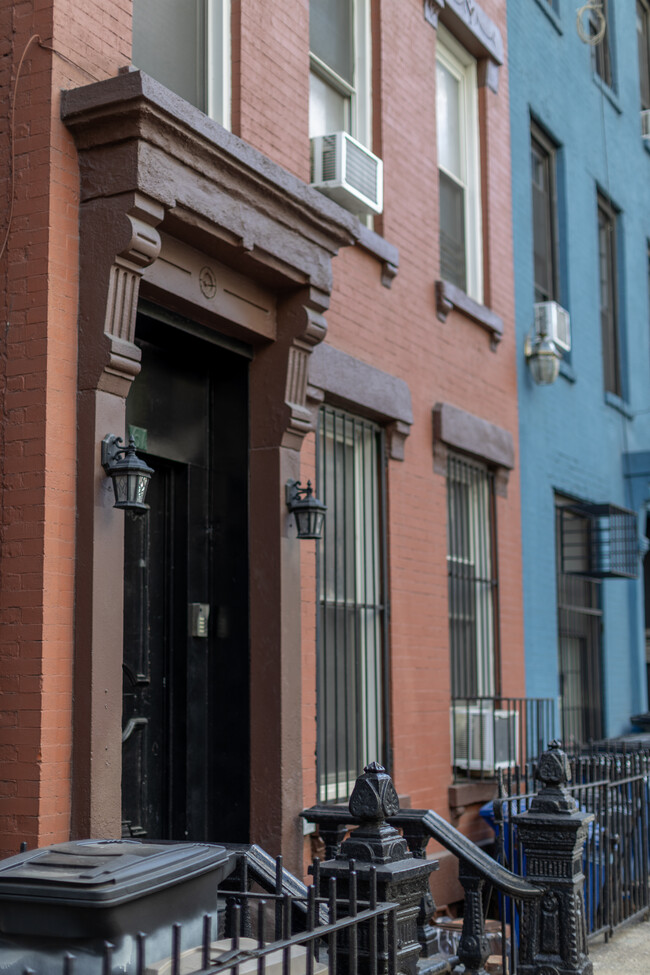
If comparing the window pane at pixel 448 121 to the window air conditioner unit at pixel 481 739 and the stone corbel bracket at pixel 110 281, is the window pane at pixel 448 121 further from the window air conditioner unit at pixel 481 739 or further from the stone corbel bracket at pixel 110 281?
the stone corbel bracket at pixel 110 281

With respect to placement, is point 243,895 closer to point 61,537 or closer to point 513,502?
point 61,537

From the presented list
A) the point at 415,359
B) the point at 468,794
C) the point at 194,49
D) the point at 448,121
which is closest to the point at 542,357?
the point at 448,121

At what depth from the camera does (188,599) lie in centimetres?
684

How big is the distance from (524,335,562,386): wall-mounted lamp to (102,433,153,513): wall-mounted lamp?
6.50 meters

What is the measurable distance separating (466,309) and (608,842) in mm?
4440

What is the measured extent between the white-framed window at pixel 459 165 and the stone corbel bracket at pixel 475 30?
0.09 meters

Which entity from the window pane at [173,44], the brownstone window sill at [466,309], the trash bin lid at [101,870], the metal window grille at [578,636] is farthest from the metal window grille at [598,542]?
the trash bin lid at [101,870]

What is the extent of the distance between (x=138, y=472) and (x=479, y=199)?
6292 mm

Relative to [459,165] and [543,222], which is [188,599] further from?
[543,222]

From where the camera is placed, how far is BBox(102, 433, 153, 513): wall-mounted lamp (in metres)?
5.25

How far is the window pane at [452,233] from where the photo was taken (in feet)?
33.2

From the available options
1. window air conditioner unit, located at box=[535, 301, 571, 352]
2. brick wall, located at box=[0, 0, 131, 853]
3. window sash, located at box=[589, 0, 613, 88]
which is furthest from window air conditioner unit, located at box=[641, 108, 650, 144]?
brick wall, located at box=[0, 0, 131, 853]

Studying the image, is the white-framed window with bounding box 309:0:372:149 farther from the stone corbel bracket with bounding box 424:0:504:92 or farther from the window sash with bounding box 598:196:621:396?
the window sash with bounding box 598:196:621:396

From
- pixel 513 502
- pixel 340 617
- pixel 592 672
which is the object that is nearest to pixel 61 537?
pixel 340 617
